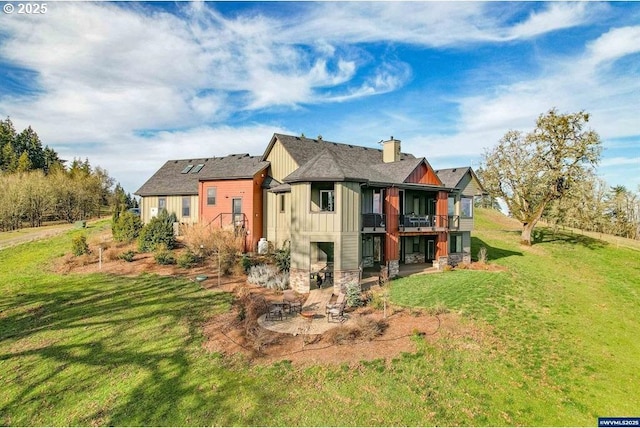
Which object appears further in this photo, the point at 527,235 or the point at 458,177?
the point at 527,235

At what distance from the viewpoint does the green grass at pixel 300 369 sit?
8.66 m

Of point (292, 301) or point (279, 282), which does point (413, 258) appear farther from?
point (292, 301)

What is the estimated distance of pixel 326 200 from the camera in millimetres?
20234

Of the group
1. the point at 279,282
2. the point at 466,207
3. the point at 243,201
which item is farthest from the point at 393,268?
the point at 243,201

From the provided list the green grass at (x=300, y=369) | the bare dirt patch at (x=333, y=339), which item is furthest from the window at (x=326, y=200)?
the bare dirt patch at (x=333, y=339)

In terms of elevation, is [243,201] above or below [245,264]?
above

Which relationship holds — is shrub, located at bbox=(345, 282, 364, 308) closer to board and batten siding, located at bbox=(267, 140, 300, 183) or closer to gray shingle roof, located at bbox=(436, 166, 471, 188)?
board and batten siding, located at bbox=(267, 140, 300, 183)

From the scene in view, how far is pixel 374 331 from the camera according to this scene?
12.2m

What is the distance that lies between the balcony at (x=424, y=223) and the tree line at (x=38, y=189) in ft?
76.1

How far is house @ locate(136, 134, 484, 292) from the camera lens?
1805 centimetres

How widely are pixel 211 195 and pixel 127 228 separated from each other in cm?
692

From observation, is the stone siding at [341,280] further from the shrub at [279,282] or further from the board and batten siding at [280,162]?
the board and batten siding at [280,162]

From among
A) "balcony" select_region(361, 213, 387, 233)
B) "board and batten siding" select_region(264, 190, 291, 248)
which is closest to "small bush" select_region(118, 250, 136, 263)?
"board and batten siding" select_region(264, 190, 291, 248)

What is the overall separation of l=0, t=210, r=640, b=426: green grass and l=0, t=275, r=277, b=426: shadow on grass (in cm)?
4
